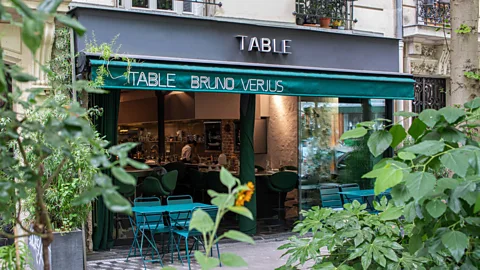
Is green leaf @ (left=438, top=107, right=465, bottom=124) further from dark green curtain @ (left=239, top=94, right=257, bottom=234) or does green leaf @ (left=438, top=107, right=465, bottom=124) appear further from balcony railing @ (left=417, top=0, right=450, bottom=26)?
balcony railing @ (left=417, top=0, right=450, bottom=26)

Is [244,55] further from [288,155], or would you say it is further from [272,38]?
[288,155]

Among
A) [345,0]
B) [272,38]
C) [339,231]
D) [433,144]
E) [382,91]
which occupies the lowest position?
[339,231]

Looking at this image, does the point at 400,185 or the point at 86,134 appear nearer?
the point at 86,134

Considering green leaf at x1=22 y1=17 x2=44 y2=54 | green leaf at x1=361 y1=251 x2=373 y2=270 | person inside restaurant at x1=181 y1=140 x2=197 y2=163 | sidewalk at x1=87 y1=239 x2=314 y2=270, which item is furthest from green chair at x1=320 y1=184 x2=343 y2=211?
green leaf at x1=22 y1=17 x2=44 y2=54

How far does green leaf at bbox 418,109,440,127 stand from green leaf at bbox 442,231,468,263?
555 mm

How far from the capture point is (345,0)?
1163cm

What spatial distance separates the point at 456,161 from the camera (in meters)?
2.62

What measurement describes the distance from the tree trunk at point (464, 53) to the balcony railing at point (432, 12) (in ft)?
23.2

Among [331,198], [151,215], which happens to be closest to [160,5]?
[151,215]

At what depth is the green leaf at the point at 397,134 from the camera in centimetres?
310

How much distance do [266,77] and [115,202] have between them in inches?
313

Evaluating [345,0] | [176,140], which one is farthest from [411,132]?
[176,140]

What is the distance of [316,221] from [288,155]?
958 centimetres

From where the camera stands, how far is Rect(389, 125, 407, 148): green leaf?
10.2 feet
